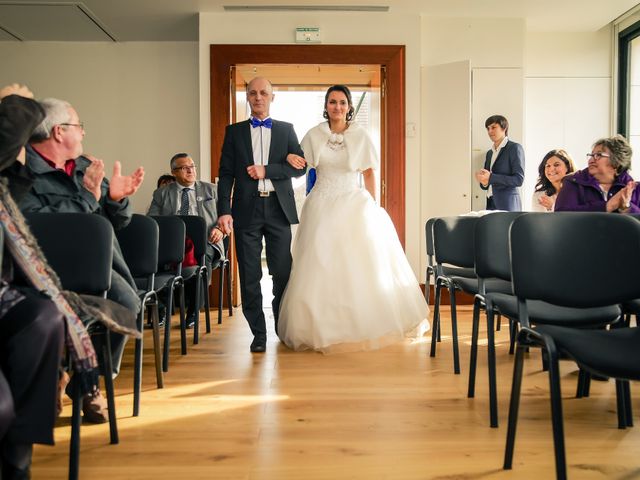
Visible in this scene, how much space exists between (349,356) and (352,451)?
1496mm

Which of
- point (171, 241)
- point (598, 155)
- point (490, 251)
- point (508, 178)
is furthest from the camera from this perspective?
point (508, 178)

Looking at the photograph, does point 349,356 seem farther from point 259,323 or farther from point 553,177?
point 553,177

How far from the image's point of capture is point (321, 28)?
5781 mm

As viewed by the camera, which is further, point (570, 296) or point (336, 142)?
point (336, 142)

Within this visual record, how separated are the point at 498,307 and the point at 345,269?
4.63 feet

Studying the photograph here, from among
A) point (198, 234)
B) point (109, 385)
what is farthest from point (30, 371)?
point (198, 234)

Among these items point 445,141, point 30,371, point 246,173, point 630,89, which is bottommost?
point 30,371

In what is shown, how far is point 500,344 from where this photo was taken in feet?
13.4

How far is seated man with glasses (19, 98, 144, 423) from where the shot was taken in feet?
8.07

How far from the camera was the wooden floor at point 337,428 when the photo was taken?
2.01m

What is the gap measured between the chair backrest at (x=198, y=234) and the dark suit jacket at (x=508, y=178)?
2.72 metres

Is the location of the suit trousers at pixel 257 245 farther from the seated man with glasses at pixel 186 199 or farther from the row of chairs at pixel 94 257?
the seated man with glasses at pixel 186 199

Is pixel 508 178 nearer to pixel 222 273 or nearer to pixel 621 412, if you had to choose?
pixel 222 273

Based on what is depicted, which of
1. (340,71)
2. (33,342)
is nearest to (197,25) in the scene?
(340,71)
